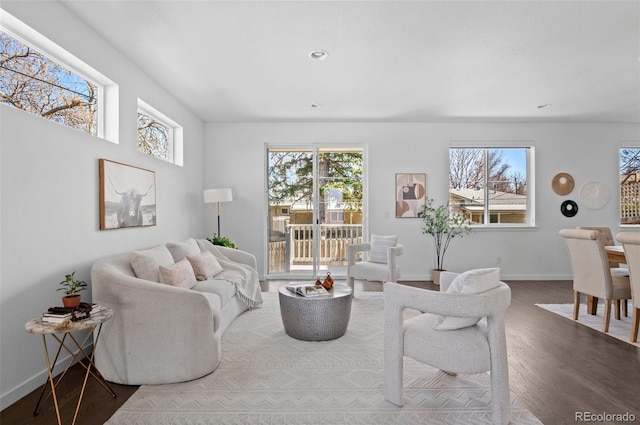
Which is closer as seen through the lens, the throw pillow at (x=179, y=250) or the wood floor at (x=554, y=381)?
the wood floor at (x=554, y=381)

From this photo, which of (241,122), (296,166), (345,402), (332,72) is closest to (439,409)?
(345,402)

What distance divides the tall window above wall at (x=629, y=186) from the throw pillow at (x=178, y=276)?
685cm

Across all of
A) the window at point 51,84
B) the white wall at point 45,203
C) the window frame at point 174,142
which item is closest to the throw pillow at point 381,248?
the white wall at point 45,203

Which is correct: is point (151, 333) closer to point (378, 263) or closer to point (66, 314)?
point (66, 314)

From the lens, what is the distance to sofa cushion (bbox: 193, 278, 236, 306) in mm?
2963

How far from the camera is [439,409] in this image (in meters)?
1.92

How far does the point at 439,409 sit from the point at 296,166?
4.39 m

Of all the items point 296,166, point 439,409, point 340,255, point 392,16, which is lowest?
point 439,409

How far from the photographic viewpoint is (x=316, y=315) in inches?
114

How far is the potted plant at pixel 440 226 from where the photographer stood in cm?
531

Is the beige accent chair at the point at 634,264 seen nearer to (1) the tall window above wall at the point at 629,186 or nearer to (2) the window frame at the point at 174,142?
(1) the tall window above wall at the point at 629,186

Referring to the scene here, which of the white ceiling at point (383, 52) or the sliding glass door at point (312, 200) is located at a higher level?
the white ceiling at point (383, 52)

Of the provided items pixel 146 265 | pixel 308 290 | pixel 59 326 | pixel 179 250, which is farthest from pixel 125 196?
pixel 308 290

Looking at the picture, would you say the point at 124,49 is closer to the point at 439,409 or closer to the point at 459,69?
the point at 459,69
